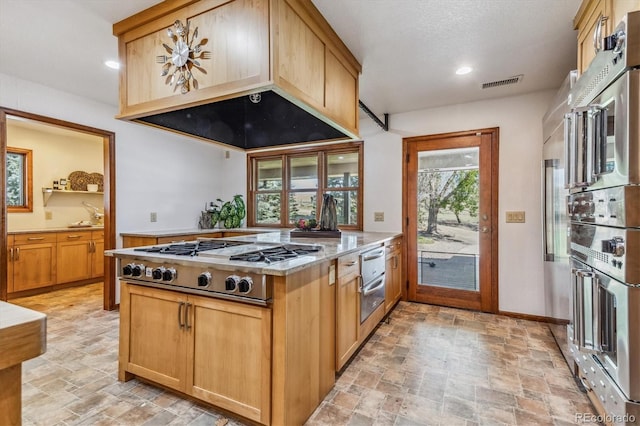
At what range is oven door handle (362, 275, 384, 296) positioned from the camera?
2439mm

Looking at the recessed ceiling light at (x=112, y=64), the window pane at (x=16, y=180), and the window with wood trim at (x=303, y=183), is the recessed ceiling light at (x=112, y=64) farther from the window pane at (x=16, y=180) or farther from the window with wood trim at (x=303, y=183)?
the window pane at (x=16, y=180)

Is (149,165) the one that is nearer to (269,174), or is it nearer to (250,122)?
(269,174)

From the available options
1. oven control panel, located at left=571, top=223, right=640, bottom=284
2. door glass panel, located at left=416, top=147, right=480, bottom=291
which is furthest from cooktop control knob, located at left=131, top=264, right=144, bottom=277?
door glass panel, located at left=416, top=147, right=480, bottom=291

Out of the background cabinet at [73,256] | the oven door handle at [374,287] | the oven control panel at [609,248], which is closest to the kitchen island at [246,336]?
the oven door handle at [374,287]

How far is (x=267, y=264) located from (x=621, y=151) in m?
1.67

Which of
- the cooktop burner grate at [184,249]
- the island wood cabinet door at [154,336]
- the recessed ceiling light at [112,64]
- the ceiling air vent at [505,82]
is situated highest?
the recessed ceiling light at [112,64]

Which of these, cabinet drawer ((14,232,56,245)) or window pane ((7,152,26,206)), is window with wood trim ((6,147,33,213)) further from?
cabinet drawer ((14,232,56,245))

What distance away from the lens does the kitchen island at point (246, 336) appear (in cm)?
146

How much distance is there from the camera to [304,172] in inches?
179

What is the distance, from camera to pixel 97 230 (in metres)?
4.65

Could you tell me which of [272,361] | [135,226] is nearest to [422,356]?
[272,361]

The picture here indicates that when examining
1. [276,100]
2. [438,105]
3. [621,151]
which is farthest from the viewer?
[438,105]

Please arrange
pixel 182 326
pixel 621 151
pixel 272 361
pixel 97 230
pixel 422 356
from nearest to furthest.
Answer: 1. pixel 621 151
2. pixel 272 361
3. pixel 182 326
4. pixel 422 356
5. pixel 97 230

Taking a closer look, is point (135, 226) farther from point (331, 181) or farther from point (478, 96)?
point (478, 96)
